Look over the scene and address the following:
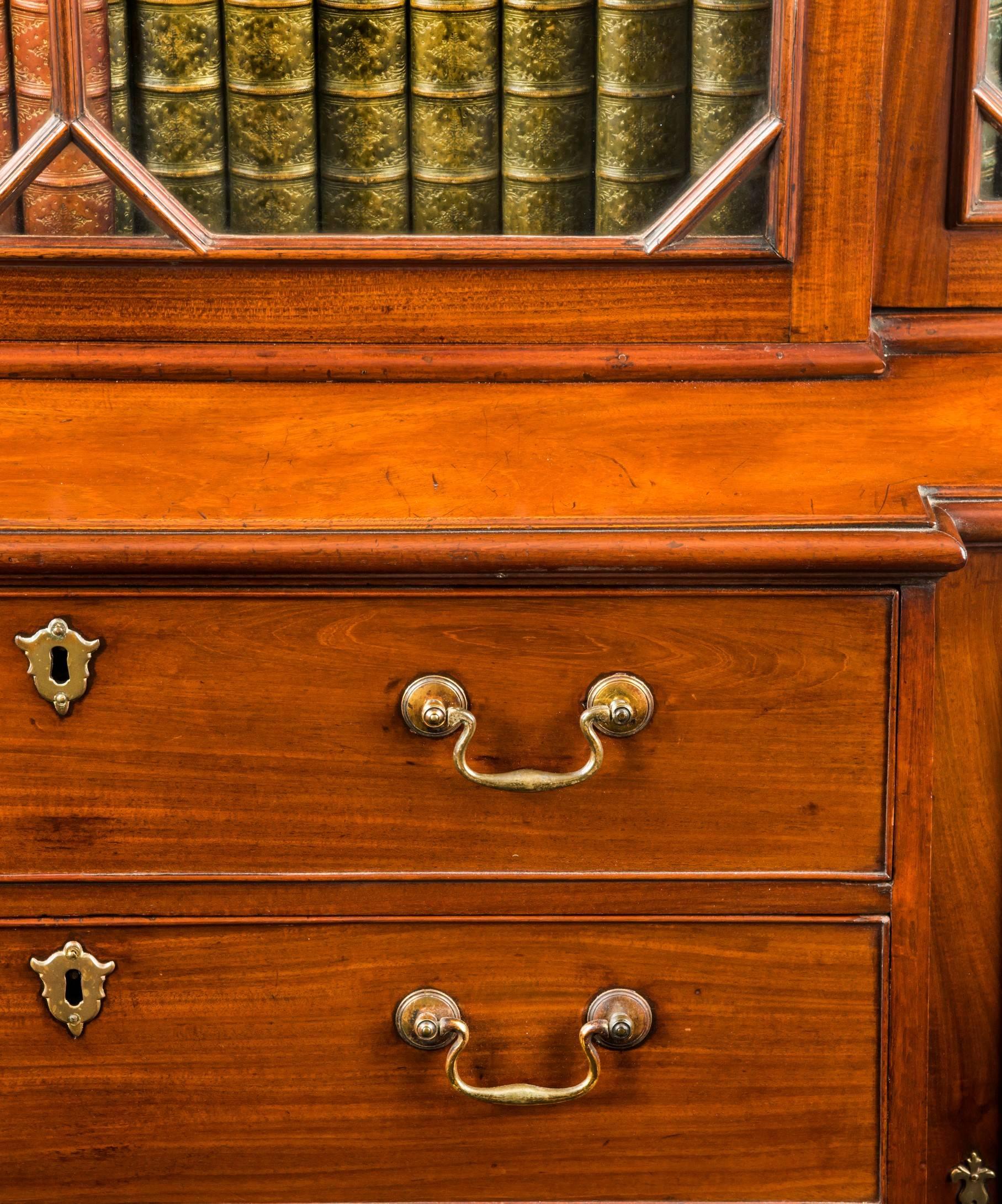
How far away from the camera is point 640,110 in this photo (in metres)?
0.67

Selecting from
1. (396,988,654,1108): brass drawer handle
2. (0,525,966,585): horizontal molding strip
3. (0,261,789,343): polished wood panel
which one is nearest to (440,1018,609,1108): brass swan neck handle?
(396,988,654,1108): brass drawer handle

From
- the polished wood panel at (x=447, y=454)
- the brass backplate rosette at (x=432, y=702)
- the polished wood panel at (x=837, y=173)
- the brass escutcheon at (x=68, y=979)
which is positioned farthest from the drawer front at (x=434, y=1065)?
the polished wood panel at (x=837, y=173)

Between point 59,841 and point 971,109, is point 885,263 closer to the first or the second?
point 971,109

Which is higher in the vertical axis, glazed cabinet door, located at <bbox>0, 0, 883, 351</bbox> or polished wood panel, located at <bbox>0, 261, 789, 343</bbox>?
glazed cabinet door, located at <bbox>0, 0, 883, 351</bbox>

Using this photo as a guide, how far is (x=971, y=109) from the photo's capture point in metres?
0.66

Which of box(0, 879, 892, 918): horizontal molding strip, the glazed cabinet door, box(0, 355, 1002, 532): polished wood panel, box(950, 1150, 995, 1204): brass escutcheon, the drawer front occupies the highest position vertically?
the glazed cabinet door

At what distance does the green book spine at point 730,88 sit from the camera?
2.12ft

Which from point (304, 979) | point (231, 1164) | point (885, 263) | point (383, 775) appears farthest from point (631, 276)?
point (231, 1164)

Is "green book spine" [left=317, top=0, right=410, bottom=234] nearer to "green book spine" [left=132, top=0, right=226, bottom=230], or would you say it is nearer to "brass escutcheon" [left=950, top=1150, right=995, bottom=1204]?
"green book spine" [left=132, top=0, right=226, bottom=230]

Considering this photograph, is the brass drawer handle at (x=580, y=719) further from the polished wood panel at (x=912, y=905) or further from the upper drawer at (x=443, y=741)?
the polished wood panel at (x=912, y=905)

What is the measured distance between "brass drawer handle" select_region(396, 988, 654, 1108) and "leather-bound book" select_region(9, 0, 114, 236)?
428 mm

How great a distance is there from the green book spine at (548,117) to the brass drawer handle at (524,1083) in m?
0.40

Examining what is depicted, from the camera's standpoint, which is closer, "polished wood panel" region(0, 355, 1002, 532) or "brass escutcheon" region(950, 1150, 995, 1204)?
"polished wood panel" region(0, 355, 1002, 532)

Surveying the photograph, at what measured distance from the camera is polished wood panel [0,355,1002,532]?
0.65 meters
